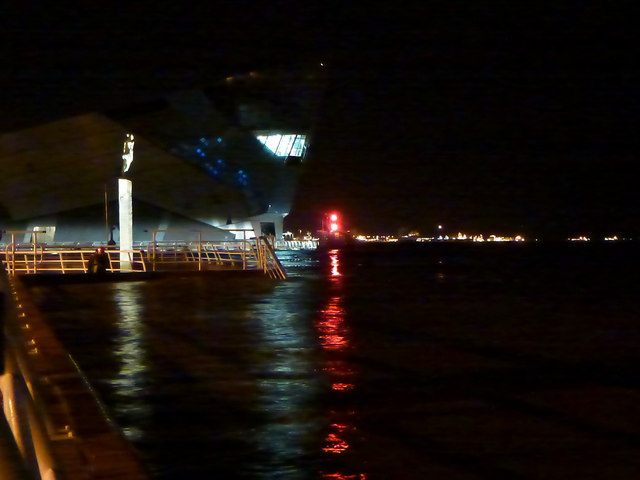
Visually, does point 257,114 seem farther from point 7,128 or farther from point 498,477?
point 498,477

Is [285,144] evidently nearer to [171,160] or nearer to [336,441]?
[171,160]

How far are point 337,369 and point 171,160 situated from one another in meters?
35.9

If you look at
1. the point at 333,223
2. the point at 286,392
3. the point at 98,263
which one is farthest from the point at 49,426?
the point at 333,223

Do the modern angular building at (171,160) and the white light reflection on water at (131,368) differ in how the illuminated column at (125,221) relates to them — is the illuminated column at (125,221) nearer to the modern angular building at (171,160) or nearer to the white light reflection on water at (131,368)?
the modern angular building at (171,160)

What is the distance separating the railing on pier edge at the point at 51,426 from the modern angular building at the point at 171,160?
3246 centimetres

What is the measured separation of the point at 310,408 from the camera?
286 inches

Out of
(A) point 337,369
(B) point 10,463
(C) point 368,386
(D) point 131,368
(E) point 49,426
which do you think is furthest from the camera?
(D) point 131,368

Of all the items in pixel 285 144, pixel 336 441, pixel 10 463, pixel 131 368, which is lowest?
pixel 336 441

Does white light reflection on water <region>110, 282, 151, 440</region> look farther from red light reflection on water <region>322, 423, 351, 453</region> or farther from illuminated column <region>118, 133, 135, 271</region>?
illuminated column <region>118, 133, 135, 271</region>

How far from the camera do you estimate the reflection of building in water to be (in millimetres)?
5930

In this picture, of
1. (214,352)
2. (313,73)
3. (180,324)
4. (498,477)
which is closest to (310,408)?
(498,477)

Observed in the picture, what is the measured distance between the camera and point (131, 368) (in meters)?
9.41

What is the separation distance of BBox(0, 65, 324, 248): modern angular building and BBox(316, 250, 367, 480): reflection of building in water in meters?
23.7

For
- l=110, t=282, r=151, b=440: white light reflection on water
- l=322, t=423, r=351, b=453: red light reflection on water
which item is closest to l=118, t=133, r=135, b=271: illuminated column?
l=110, t=282, r=151, b=440: white light reflection on water
